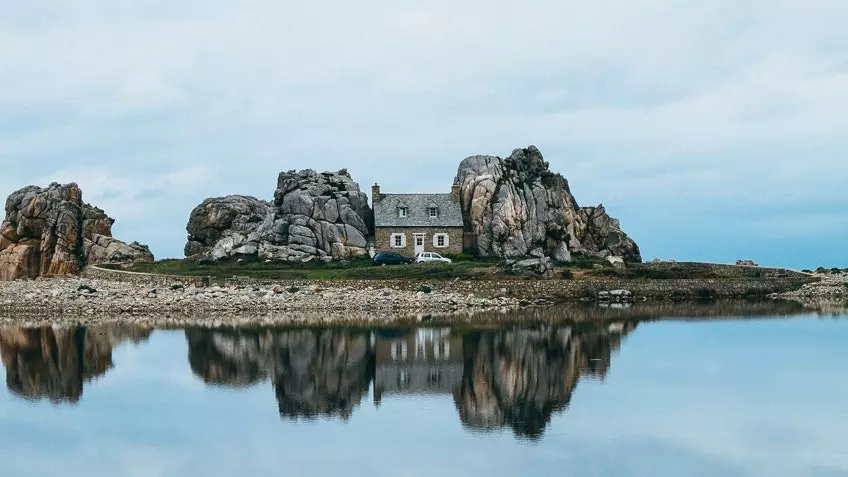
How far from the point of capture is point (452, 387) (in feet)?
84.1

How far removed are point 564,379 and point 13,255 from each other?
2348 inches

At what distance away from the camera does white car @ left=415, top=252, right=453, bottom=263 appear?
208 ft

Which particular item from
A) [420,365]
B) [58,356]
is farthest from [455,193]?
[58,356]

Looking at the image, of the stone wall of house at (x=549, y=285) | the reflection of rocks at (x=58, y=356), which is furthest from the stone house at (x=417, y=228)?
the reflection of rocks at (x=58, y=356)

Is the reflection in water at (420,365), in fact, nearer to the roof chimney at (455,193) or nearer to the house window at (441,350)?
the house window at (441,350)

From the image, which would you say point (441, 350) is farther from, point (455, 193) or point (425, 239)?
point (455, 193)

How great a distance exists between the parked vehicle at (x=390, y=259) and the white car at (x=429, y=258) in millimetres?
771

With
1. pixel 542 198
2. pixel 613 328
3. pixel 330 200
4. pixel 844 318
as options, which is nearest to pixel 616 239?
pixel 542 198

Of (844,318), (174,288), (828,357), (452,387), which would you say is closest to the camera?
(452,387)

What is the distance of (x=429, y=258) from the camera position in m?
64.1

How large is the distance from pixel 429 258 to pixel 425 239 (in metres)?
4.27

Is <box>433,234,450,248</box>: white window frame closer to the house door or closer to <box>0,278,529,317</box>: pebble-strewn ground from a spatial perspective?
the house door

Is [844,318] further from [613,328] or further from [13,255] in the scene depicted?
[13,255]

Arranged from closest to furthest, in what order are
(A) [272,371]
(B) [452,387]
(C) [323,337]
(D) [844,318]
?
(B) [452,387], (A) [272,371], (C) [323,337], (D) [844,318]
